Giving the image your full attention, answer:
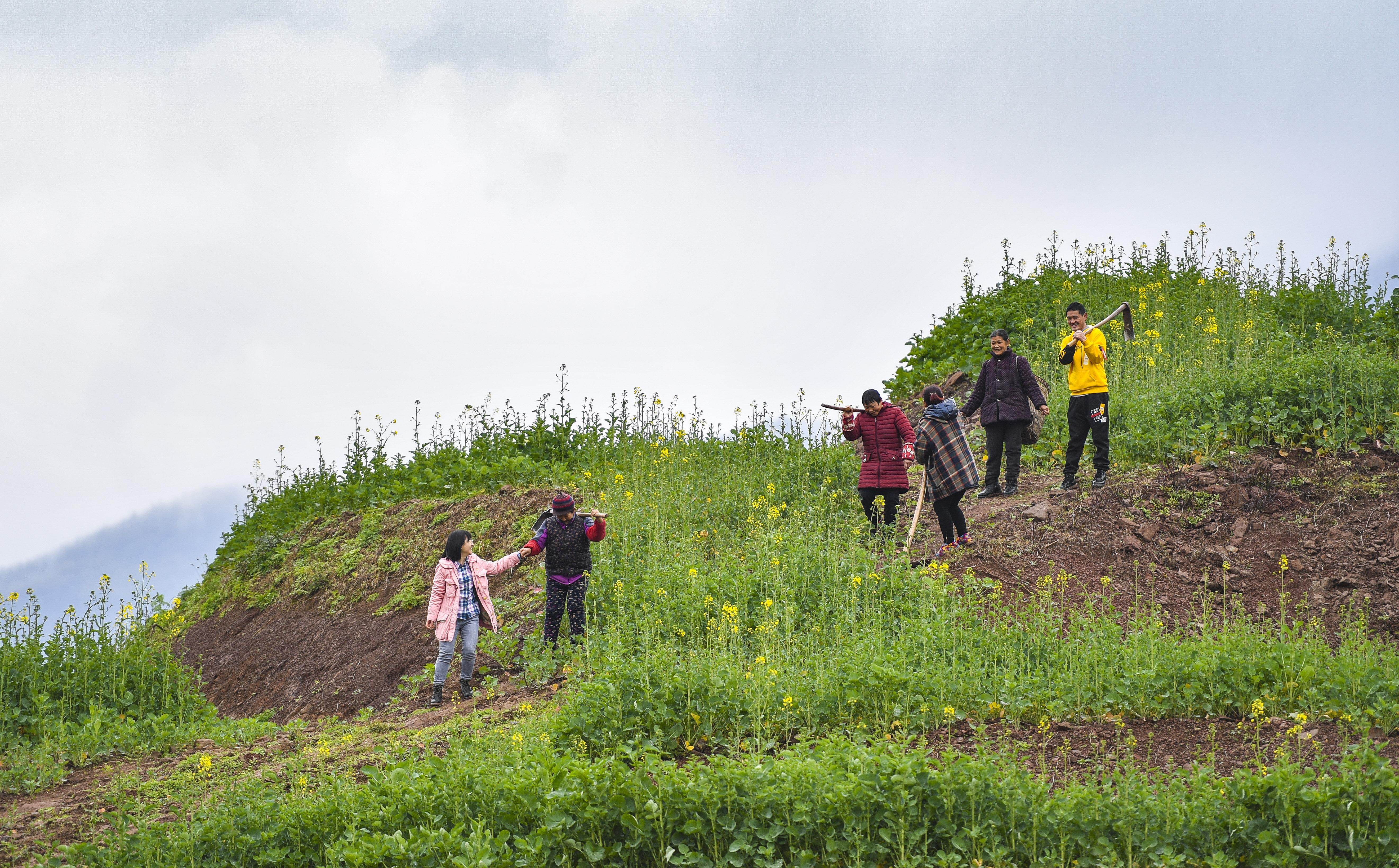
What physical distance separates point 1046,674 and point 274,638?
9945 mm

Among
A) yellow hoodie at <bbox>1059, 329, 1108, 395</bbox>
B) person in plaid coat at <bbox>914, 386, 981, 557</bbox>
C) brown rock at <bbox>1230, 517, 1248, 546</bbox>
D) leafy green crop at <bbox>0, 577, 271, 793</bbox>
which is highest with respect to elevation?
yellow hoodie at <bbox>1059, 329, 1108, 395</bbox>

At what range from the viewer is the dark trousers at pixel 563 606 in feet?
30.1

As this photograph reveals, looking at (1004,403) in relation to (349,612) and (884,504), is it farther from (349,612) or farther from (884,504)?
(349,612)

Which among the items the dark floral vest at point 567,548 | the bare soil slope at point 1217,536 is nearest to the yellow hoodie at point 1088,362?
the bare soil slope at point 1217,536

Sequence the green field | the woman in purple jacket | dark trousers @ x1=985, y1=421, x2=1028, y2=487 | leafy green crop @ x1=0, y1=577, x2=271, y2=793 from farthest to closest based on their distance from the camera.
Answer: dark trousers @ x1=985, y1=421, x2=1028, y2=487
the woman in purple jacket
leafy green crop @ x1=0, y1=577, x2=271, y2=793
the green field

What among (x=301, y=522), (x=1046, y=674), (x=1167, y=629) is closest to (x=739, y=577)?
(x=1046, y=674)

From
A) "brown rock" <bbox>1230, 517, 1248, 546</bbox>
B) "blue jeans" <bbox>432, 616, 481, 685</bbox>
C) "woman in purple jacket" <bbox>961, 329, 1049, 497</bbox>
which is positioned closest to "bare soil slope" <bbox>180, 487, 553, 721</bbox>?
"blue jeans" <bbox>432, 616, 481, 685</bbox>

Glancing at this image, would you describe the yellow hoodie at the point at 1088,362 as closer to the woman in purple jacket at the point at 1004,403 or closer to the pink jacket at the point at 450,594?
the woman in purple jacket at the point at 1004,403

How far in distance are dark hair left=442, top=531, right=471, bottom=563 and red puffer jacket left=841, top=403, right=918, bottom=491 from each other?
3.92 metres

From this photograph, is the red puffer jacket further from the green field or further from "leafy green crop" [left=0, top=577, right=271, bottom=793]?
"leafy green crop" [left=0, top=577, right=271, bottom=793]

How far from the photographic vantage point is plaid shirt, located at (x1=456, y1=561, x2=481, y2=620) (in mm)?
8953

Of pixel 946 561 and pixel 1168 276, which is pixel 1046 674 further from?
pixel 1168 276

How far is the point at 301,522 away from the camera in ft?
53.8

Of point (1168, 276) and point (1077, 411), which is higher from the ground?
point (1168, 276)
